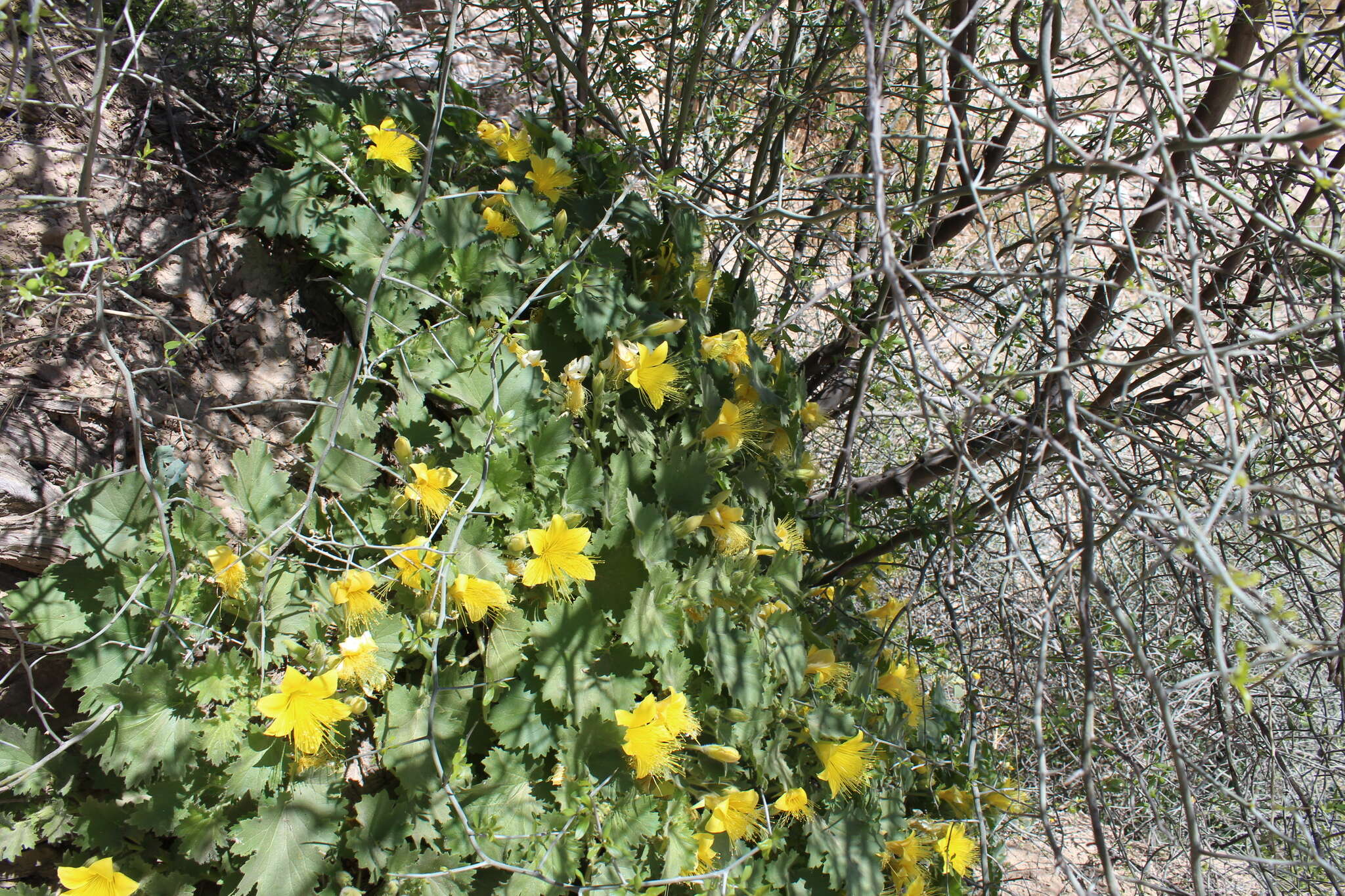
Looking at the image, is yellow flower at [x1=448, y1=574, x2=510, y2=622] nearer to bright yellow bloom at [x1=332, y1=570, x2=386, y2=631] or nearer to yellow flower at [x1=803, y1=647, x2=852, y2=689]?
bright yellow bloom at [x1=332, y1=570, x2=386, y2=631]

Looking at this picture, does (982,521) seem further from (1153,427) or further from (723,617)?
(723,617)

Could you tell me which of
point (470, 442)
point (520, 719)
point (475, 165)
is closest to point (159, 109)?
point (475, 165)

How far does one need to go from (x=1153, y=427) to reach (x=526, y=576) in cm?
156

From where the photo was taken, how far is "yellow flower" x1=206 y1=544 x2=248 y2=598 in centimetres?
150

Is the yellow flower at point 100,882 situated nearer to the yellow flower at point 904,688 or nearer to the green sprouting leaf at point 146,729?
the green sprouting leaf at point 146,729

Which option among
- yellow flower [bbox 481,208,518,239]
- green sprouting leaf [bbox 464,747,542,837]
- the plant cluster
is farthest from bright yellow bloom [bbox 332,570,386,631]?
yellow flower [bbox 481,208,518,239]

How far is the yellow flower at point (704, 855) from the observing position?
172 cm

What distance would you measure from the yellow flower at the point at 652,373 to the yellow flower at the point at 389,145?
70 centimetres

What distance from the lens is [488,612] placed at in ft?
5.59

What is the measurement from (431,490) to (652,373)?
57cm

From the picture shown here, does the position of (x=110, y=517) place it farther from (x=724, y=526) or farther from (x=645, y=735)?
(x=724, y=526)

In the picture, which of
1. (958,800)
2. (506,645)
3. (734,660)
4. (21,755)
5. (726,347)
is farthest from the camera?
(958,800)

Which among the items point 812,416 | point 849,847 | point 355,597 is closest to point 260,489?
point 355,597

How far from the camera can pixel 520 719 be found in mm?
1626
